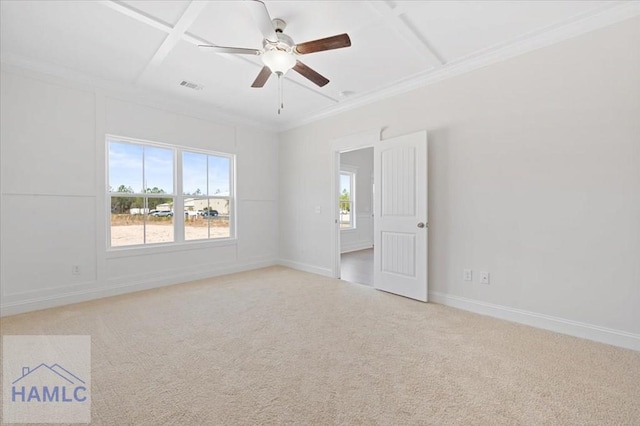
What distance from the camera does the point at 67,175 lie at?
3410 millimetres

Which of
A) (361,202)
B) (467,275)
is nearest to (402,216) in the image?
(467,275)

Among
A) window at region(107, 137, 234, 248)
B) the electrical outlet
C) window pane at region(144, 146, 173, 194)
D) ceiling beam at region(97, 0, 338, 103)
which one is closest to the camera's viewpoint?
ceiling beam at region(97, 0, 338, 103)

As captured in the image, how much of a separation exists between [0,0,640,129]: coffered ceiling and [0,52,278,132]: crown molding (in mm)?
28

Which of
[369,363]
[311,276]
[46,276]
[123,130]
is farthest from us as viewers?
[311,276]

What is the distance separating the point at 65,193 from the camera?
339 centimetres

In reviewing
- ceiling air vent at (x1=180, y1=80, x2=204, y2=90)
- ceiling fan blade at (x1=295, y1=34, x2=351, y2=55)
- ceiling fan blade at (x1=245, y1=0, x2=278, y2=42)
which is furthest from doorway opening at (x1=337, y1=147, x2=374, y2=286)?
ceiling fan blade at (x1=245, y1=0, x2=278, y2=42)

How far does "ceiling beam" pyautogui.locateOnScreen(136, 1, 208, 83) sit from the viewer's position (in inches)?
89.4

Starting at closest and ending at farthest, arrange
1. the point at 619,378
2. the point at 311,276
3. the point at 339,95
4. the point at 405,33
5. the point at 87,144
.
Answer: the point at 619,378
the point at 405,33
the point at 87,144
the point at 339,95
the point at 311,276

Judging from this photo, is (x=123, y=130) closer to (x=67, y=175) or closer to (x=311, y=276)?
(x=67, y=175)

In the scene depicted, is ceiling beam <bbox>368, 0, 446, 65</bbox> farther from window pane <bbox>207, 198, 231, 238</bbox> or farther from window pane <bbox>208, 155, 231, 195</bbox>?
window pane <bbox>207, 198, 231, 238</bbox>

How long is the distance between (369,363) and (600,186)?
8.17 ft

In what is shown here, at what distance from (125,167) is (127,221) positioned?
0.77m

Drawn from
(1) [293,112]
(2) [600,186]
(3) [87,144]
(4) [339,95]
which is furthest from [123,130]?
(2) [600,186]

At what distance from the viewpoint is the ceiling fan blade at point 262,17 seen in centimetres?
193
